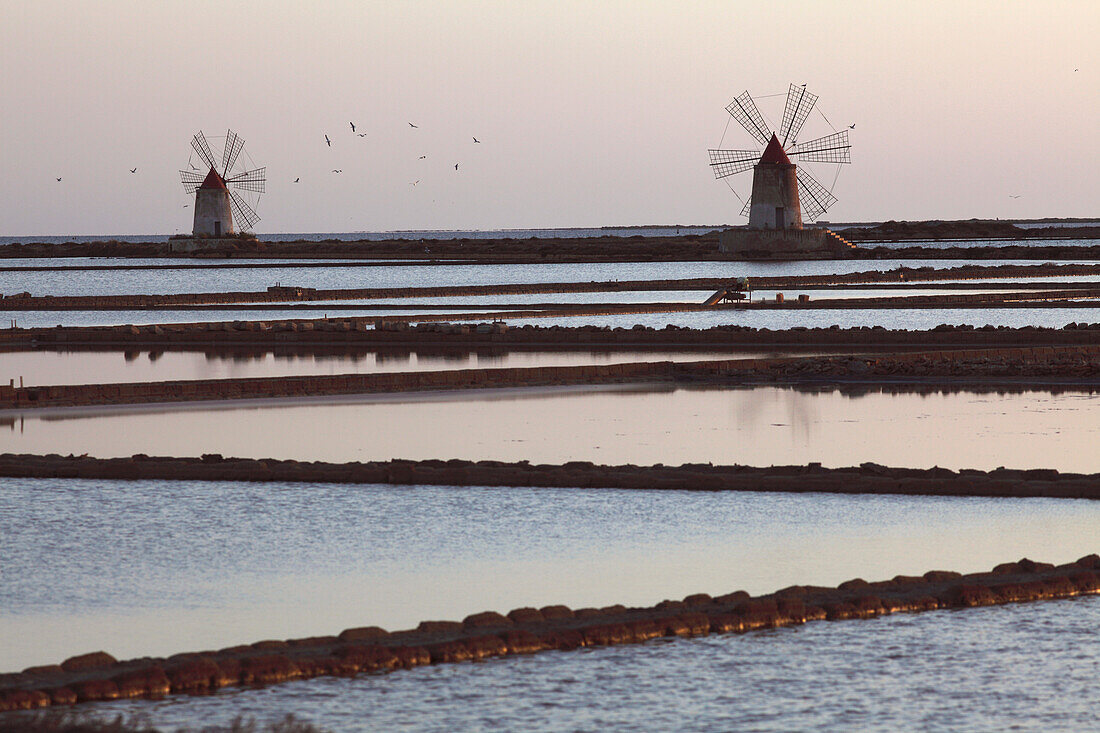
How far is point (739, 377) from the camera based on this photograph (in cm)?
1595

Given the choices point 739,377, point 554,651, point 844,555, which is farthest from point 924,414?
point 554,651

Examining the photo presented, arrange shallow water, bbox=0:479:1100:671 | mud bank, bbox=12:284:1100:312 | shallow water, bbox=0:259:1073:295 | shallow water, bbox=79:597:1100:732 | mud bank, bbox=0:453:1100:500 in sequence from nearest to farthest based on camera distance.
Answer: shallow water, bbox=79:597:1100:732, shallow water, bbox=0:479:1100:671, mud bank, bbox=0:453:1100:500, mud bank, bbox=12:284:1100:312, shallow water, bbox=0:259:1073:295

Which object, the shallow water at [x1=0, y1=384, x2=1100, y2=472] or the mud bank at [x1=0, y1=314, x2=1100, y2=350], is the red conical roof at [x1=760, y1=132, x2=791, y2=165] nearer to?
the mud bank at [x1=0, y1=314, x2=1100, y2=350]

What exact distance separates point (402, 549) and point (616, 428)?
4.71 metres

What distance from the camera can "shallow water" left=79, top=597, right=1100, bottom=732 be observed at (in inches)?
188

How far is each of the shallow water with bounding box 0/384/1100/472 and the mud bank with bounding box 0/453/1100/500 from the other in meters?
0.80

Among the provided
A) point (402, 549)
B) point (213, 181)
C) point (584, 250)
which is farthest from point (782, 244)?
point (402, 549)

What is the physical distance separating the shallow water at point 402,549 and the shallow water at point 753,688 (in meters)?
0.83

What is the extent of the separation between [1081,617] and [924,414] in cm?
693

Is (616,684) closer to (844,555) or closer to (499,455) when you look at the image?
(844,555)

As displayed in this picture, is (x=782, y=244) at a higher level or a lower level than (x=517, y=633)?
higher

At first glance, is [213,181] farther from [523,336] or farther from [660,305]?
[523,336]

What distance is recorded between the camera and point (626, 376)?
51.9ft

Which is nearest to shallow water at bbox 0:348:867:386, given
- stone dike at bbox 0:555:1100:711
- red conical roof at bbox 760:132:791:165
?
stone dike at bbox 0:555:1100:711
